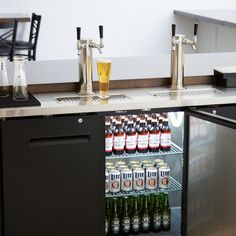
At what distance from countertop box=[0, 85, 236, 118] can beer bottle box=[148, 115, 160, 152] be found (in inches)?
9.9

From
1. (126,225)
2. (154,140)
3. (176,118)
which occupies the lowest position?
(126,225)

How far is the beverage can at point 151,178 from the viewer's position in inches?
135

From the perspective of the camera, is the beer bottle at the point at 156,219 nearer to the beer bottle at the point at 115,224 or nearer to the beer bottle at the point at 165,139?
the beer bottle at the point at 115,224

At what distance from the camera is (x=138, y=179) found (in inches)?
134

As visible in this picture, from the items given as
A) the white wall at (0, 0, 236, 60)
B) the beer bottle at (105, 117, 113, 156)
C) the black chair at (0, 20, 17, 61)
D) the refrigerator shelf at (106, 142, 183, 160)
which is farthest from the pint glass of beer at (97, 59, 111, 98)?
Answer: the white wall at (0, 0, 236, 60)

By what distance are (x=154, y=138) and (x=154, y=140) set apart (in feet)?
0.04

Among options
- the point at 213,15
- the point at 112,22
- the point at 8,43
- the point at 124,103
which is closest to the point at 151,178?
the point at 124,103

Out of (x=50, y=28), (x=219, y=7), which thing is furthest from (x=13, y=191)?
(x=219, y=7)

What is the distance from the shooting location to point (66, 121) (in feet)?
9.52

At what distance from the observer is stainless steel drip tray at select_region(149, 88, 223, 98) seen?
3.12 meters

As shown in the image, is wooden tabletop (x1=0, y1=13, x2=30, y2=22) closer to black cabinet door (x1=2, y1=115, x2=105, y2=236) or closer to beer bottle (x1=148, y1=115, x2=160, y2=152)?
beer bottle (x1=148, y1=115, x2=160, y2=152)

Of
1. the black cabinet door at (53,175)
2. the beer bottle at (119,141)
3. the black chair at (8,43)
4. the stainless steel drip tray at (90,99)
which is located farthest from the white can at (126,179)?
the black chair at (8,43)

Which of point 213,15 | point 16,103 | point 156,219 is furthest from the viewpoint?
point 213,15

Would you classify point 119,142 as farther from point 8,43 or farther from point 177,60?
point 8,43
